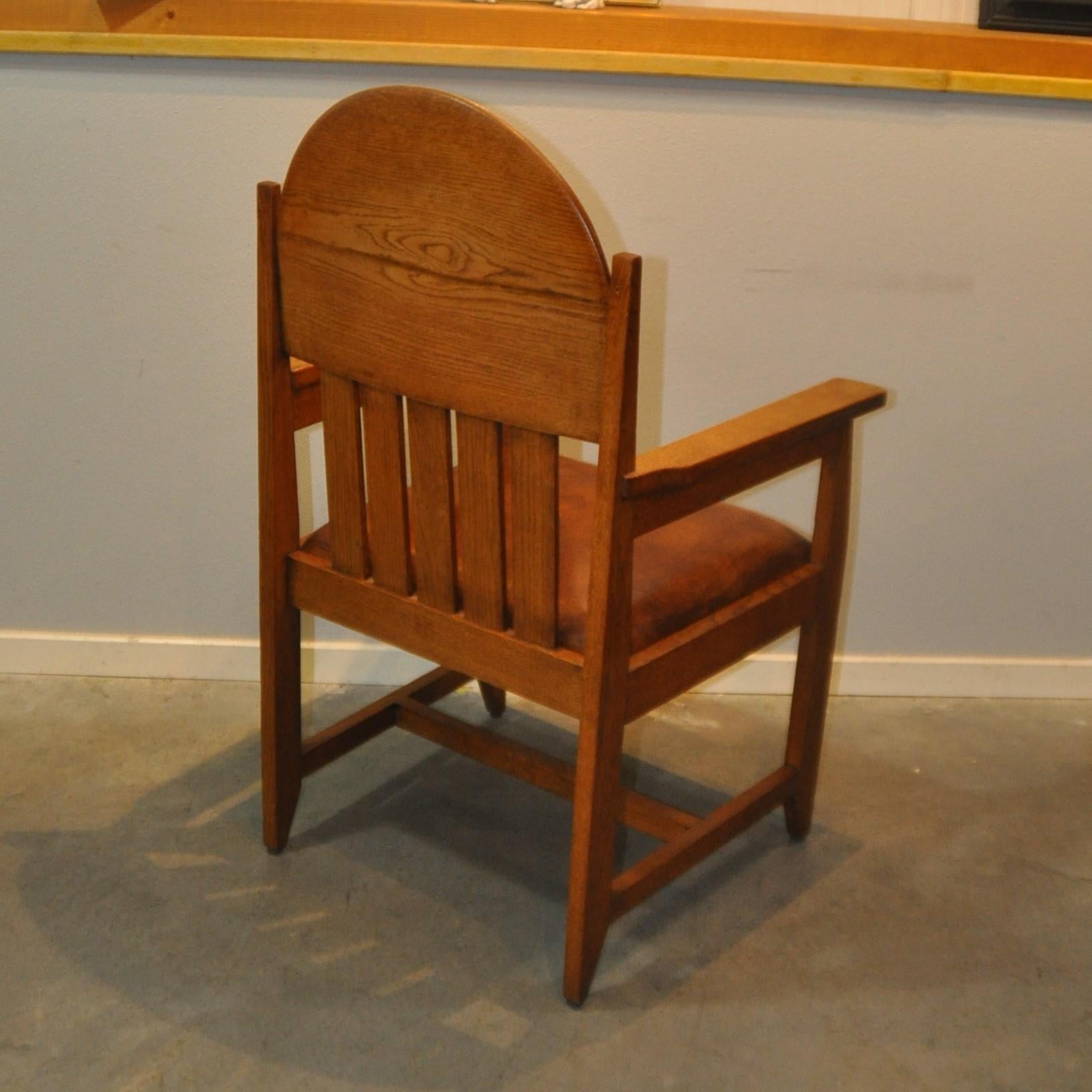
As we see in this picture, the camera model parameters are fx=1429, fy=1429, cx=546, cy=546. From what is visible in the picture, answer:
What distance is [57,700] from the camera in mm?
2256

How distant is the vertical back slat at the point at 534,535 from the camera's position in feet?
4.62

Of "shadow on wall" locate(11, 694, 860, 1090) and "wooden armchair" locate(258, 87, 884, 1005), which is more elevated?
→ "wooden armchair" locate(258, 87, 884, 1005)

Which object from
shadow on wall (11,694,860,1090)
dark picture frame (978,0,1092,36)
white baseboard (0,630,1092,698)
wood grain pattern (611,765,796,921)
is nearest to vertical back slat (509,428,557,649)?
wood grain pattern (611,765,796,921)

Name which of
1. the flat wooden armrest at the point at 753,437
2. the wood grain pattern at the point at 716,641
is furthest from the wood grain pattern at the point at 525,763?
the flat wooden armrest at the point at 753,437

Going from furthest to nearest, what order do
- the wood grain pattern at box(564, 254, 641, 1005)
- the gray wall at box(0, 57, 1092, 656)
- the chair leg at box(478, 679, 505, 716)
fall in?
the chair leg at box(478, 679, 505, 716) < the gray wall at box(0, 57, 1092, 656) < the wood grain pattern at box(564, 254, 641, 1005)

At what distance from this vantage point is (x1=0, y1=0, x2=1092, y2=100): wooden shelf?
1948 mm

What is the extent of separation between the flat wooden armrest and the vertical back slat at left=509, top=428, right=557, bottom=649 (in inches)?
3.3

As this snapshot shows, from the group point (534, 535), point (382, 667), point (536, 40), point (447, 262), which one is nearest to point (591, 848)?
point (534, 535)

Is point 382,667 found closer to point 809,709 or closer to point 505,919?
point 505,919

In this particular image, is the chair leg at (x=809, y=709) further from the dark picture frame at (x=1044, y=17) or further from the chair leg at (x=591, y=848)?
the dark picture frame at (x=1044, y=17)

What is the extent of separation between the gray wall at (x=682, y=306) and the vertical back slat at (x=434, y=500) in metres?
0.70

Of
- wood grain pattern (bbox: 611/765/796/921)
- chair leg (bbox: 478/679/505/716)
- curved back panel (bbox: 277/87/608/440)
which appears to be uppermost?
curved back panel (bbox: 277/87/608/440)

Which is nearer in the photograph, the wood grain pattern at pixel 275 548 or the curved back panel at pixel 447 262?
the curved back panel at pixel 447 262

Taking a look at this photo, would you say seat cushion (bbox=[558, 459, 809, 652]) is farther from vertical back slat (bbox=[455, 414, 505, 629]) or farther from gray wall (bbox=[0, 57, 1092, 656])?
gray wall (bbox=[0, 57, 1092, 656])
